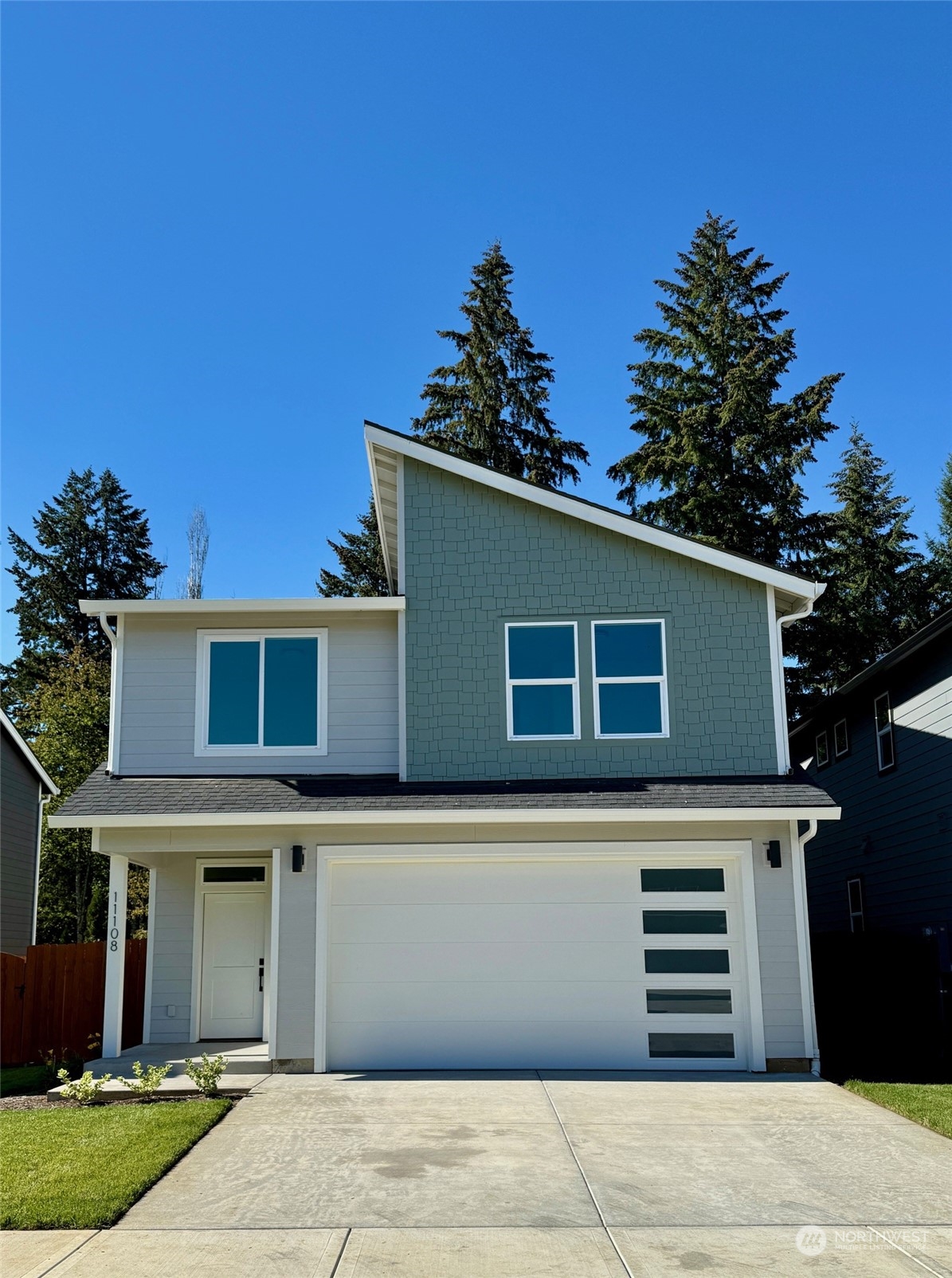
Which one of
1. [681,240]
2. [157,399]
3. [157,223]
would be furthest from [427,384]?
[157,223]

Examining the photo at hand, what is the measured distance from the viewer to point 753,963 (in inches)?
479

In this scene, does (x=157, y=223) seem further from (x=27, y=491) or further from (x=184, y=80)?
(x=27, y=491)

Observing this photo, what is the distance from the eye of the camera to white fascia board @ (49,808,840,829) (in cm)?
1204

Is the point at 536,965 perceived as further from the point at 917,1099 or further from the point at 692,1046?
the point at 917,1099

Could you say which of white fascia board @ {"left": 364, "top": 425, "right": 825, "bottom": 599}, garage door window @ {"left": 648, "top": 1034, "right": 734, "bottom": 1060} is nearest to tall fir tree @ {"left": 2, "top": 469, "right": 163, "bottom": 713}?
white fascia board @ {"left": 364, "top": 425, "right": 825, "bottom": 599}

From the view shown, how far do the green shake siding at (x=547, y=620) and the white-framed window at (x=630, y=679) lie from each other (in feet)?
0.33

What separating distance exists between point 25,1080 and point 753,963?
8484 mm

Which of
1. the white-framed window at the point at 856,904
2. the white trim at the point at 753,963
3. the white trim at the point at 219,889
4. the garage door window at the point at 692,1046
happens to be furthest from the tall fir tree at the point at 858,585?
the white trim at the point at 219,889

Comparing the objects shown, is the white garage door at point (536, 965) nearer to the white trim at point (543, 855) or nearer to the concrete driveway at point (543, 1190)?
the white trim at point (543, 855)

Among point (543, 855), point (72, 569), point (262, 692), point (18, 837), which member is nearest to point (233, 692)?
point (262, 692)

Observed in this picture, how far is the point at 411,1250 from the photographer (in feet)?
20.0

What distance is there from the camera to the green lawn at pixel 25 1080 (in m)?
12.4

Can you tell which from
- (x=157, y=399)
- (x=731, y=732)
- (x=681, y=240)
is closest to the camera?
(x=731, y=732)

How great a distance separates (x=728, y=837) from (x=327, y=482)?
70.6ft
